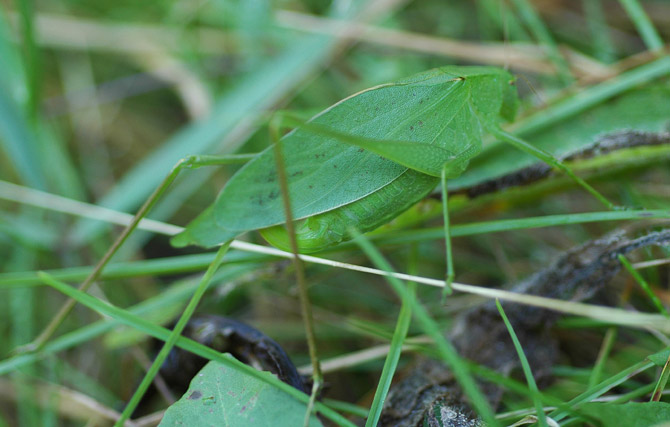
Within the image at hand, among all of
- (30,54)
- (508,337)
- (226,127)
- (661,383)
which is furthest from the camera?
(226,127)

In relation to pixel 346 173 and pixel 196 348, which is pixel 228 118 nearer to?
pixel 346 173

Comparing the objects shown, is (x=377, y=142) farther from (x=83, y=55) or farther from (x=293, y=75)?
(x=83, y=55)

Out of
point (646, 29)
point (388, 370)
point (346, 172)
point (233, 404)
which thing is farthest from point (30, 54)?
point (646, 29)

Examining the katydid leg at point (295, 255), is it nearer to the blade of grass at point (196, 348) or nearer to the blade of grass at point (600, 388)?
the blade of grass at point (196, 348)

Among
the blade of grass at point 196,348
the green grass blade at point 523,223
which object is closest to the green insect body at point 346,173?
the green grass blade at point 523,223

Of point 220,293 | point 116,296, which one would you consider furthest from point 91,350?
point 220,293
